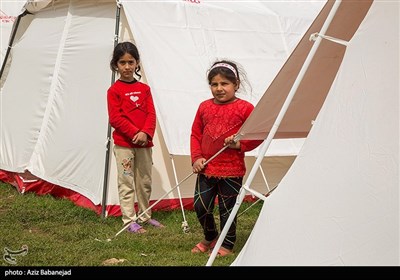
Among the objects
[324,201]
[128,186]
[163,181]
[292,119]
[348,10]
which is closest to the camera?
[324,201]

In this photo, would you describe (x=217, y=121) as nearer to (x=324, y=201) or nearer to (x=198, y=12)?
(x=324, y=201)

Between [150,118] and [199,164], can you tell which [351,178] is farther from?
[150,118]

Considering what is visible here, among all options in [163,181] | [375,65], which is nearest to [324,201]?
[375,65]

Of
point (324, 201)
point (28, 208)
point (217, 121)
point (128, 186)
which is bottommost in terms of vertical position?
point (28, 208)

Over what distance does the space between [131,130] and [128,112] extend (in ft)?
0.62

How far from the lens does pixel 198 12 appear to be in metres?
6.74

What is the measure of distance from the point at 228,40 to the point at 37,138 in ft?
7.88

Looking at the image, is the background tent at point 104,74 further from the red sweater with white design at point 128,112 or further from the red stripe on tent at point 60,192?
the red sweater with white design at point 128,112

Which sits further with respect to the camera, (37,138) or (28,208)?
(37,138)

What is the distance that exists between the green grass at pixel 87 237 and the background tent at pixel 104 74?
0.27 meters

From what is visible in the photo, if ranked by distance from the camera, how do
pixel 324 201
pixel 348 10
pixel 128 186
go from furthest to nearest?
pixel 128 186 → pixel 348 10 → pixel 324 201

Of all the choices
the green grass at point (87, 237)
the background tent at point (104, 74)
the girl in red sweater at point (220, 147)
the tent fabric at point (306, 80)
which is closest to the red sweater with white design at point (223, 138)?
the girl in red sweater at point (220, 147)

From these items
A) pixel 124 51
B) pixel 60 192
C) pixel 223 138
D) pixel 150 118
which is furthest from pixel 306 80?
pixel 60 192

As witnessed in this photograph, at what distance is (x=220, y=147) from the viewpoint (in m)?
4.78
